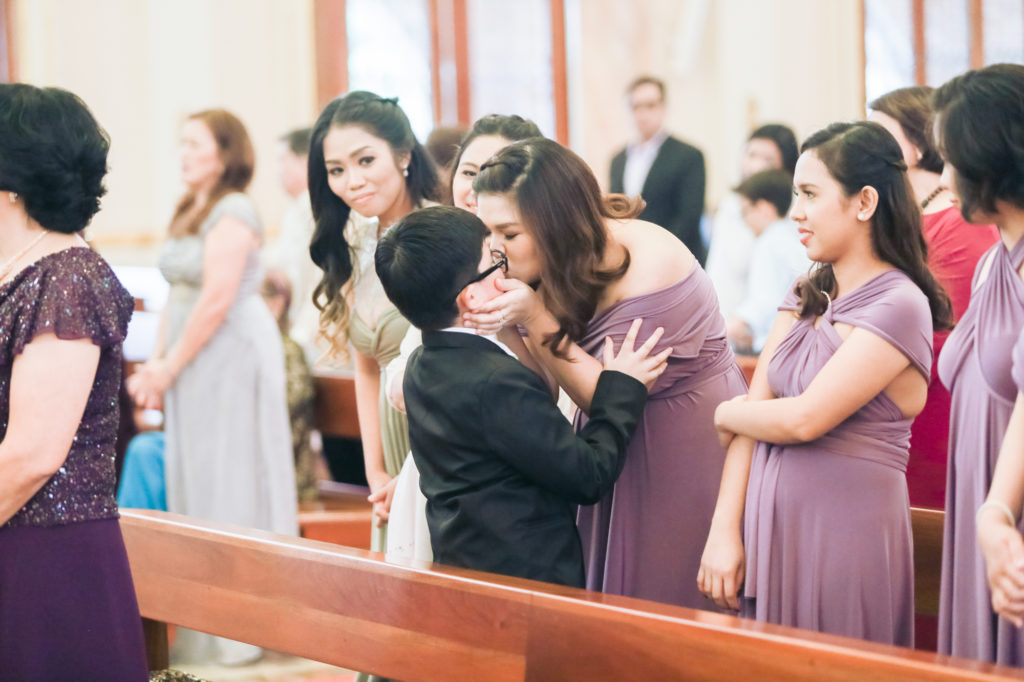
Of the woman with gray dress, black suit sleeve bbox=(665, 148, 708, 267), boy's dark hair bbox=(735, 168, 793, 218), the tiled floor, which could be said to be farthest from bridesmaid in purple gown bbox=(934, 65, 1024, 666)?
black suit sleeve bbox=(665, 148, 708, 267)

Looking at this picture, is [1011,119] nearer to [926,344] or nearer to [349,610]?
[926,344]

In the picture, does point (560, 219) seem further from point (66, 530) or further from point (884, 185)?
point (66, 530)

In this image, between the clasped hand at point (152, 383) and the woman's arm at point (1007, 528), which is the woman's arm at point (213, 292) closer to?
the clasped hand at point (152, 383)

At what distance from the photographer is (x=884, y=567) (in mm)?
2096

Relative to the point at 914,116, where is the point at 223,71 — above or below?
above

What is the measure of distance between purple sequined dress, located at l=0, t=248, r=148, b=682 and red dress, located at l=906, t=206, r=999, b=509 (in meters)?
1.73

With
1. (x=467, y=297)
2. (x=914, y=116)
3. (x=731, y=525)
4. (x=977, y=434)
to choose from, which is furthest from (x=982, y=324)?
(x=914, y=116)

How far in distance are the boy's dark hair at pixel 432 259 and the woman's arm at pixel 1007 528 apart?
886 millimetres

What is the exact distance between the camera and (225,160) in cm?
435

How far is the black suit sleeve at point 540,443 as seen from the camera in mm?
1983

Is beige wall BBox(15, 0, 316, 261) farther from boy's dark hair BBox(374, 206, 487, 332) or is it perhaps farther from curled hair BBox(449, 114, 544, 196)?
boy's dark hair BBox(374, 206, 487, 332)

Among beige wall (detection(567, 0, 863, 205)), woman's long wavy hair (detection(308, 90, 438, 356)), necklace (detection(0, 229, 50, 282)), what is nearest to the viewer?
necklace (detection(0, 229, 50, 282))

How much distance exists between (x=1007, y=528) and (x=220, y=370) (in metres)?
3.19

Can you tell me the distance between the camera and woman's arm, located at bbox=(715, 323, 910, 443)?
2012 millimetres
